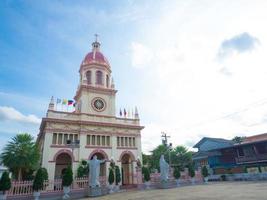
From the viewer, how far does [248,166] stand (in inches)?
1406

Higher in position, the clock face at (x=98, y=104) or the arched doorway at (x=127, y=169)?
the clock face at (x=98, y=104)

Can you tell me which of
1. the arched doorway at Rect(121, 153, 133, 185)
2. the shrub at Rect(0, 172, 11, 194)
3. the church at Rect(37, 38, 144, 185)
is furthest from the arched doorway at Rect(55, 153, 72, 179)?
the shrub at Rect(0, 172, 11, 194)

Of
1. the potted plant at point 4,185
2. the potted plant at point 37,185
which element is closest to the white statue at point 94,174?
the potted plant at point 37,185

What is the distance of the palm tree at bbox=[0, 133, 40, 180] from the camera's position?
2264 centimetres

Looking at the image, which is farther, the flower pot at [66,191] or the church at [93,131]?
the church at [93,131]

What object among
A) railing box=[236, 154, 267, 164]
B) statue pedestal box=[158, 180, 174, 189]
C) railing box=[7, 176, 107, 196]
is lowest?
statue pedestal box=[158, 180, 174, 189]

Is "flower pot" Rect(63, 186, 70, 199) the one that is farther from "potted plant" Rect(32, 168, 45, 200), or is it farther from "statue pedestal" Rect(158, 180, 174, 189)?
"statue pedestal" Rect(158, 180, 174, 189)

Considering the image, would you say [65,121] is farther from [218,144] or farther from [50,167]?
[218,144]

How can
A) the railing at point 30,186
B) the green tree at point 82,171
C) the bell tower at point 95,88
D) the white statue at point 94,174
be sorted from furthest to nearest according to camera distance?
the bell tower at point 95,88, the green tree at point 82,171, the white statue at point 94,174, the railing at point 30,186

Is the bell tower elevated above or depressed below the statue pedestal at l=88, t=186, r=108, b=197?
above

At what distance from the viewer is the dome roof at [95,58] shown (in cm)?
3597

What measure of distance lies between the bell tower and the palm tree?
354 inches

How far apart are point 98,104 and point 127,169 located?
11.5 meters

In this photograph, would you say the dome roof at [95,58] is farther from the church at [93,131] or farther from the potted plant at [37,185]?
the potted plant at [37,185]
